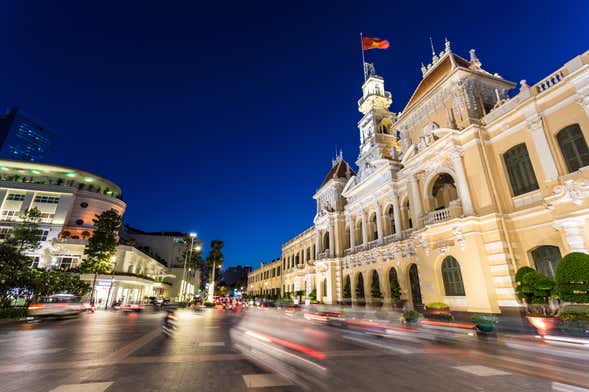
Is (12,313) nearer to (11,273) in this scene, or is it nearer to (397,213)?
(11,273)

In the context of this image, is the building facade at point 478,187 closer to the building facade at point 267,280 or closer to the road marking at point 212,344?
the road marking at point 212,344

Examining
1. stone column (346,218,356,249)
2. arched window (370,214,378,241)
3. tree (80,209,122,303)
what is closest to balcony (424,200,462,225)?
arched window (370,214,378,241)

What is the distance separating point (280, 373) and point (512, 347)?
9341 millimetres

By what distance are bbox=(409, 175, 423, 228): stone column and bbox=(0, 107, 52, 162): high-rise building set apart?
214 metres

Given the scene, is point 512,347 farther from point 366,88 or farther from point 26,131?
point 26,131

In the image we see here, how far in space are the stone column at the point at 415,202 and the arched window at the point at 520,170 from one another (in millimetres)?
6738

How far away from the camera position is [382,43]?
106 feet

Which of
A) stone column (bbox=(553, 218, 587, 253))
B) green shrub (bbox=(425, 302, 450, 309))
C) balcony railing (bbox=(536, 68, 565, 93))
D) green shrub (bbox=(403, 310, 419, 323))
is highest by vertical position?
balcony railing (bbox=(536, 68, 565, 93))

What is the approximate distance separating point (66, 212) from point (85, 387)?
5380 cm

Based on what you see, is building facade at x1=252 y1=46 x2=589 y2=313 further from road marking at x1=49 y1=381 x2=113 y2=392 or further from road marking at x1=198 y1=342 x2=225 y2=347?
road marking at x1=49 y1=381 x2=113 y2=392

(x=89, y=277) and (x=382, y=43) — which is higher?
(x=382, y=43)

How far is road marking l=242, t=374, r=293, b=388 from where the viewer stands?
535cm

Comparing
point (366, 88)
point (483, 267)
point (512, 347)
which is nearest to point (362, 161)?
point (366, 88)

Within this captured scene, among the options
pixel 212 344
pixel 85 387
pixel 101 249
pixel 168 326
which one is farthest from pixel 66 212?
pixel 85 387
